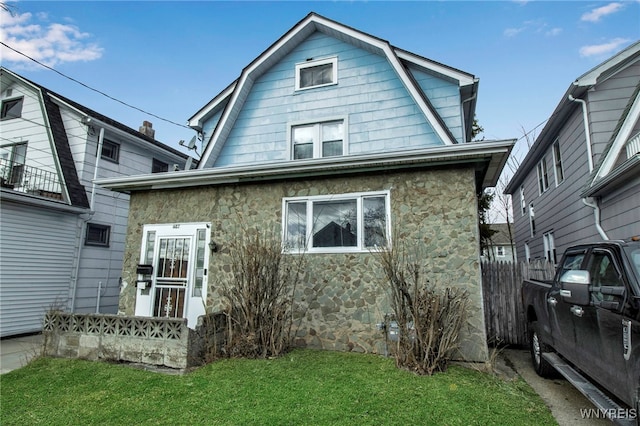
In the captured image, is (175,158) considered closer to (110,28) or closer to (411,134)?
(110,28)

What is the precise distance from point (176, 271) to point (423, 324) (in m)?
5.04

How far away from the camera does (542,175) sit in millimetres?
11344

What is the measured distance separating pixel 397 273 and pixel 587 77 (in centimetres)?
639

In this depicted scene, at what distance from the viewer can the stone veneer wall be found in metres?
5.44

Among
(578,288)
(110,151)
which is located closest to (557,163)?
(578,288)

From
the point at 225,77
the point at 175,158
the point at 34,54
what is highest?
the point at 225,77

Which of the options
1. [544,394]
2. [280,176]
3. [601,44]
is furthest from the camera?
[601,44]

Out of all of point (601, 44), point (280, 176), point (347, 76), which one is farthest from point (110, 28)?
point (601, 44)

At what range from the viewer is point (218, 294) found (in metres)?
6.62

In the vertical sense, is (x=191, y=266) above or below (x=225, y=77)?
below

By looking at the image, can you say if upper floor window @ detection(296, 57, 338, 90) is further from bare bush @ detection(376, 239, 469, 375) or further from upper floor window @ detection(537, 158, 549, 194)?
upper floor window @ detection(537, 158, 549, 194)

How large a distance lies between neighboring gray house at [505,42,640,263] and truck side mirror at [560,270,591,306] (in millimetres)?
3604

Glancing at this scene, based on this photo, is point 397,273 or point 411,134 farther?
point 411,134

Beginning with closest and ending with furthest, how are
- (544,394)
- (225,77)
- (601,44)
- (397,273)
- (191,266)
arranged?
(544,394) < (397,273) < (191,266) < (601,44) < (225,77)
